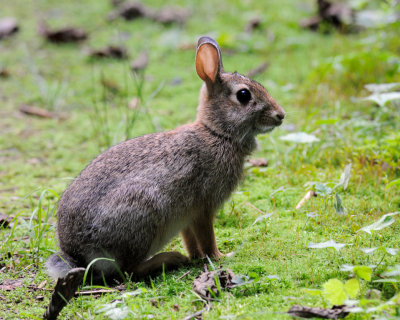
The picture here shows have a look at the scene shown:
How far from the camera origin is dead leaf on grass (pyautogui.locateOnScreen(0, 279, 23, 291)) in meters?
3.59

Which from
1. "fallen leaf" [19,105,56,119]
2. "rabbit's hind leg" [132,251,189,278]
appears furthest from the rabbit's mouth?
"fallen leaf" [19,105,56,119]

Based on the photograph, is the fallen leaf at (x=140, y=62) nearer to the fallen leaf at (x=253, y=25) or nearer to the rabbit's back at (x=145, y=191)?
the fallen leaf at (x=253, y=25)

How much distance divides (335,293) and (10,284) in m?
2.44

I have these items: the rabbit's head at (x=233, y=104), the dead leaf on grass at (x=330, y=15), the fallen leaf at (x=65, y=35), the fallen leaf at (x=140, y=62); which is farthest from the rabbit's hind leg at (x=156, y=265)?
the fallen leaf at (x=65, y=35)

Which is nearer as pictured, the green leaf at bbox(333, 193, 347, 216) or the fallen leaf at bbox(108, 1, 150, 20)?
the green leaf at bbox(333, 193, 347, 216)

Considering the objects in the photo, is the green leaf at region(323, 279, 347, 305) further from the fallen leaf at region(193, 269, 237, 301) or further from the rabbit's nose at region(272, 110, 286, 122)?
the rabbit's nose at region(272, 110, 286, 122)

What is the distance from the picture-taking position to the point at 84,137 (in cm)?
672

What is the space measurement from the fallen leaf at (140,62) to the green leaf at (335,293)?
21.0 ft

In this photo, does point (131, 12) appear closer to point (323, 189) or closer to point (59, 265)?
point (323, 189)

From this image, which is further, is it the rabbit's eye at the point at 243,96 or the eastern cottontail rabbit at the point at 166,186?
the rabbit's eye at the point at 243,96

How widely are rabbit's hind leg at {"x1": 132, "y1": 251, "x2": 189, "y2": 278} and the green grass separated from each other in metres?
0.10

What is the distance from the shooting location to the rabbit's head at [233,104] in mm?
4223

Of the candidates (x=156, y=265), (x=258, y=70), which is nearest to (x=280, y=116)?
(x=156, y=265)

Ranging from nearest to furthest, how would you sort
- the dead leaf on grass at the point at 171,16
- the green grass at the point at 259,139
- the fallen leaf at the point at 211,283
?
the fallen leaf at the point at 211,283
the green grass at the point at 259,139
the dead leaf on grass at the point at 171,16
